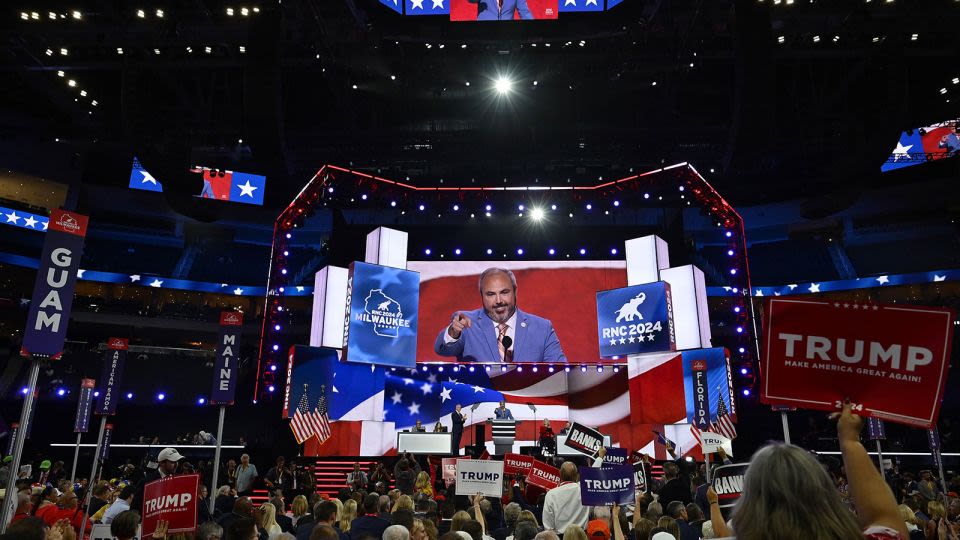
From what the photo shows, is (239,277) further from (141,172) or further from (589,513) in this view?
(589,513)

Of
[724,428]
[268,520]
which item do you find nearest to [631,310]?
[724,428]

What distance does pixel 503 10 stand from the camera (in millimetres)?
15727

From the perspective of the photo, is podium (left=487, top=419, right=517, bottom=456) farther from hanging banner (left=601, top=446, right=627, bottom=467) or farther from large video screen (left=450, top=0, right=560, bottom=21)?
large video screen (left=450, top=0, right=560, bottom=21)

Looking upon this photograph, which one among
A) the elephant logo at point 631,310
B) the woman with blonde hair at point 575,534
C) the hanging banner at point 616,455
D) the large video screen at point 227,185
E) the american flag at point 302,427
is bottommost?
the woman with blonde hair at point 575,534

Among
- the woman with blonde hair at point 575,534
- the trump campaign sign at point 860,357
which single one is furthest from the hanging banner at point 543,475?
the trump campaign sign at point 860,357

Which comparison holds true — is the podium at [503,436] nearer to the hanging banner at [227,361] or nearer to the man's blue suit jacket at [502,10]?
the hanging banner at [227,361]

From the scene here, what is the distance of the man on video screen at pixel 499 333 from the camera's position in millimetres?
23125

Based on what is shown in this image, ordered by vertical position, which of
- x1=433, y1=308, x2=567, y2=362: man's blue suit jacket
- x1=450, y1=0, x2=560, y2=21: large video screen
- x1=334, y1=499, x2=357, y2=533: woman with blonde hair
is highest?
x1=450, y1=0, x2=560, y2=21: large video screen

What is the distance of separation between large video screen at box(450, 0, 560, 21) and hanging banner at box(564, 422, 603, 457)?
1002 cm

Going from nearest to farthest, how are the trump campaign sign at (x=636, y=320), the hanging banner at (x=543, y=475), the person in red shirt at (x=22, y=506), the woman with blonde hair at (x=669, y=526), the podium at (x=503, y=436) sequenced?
the woman with blonde hair at (x=669, y=526) → the person in red shirt at (x=22, y=506) → the hanging banner at (x=543, y=475) → the podium at (x=503, y=436) → the trump campaign sign at (x=636, y=320)

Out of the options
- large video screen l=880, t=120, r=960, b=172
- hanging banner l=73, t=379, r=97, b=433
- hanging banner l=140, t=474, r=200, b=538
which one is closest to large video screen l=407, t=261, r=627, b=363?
hanging banner l=73, t=379, r=97, b=433

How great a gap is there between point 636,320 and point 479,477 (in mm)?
15073

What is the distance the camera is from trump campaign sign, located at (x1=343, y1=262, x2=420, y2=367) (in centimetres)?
2070

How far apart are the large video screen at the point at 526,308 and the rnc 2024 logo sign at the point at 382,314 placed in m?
1.99
